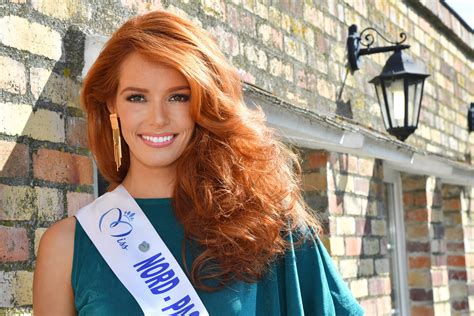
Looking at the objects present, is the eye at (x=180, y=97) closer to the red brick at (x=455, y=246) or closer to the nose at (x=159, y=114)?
the nose at (x=159, y=114)

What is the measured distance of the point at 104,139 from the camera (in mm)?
2201

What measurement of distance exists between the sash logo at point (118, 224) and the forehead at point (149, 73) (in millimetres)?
296

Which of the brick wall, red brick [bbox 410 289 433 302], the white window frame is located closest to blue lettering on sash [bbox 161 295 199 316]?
the brick wall

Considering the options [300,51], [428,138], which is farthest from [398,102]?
[428,138]

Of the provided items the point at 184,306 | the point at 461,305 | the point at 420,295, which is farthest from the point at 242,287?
the point at 461,305

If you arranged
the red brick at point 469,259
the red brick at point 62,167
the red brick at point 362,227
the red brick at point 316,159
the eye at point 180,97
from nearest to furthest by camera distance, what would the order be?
the eye at point 180,97, the red brick at point 62,167, the red brick at point 316,159, the red brick at point 362,227, the red brick at point 469,259

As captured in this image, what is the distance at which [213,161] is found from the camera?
6.95 ft

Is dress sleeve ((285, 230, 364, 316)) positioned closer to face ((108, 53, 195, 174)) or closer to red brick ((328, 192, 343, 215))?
face ((108, 53, 195, 174))

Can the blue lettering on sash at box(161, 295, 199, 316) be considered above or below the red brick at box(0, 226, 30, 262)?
below

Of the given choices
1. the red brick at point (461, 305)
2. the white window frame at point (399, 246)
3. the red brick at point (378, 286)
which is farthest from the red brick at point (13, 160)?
the red brick at point (461, 305)

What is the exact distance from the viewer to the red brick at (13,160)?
2.24 meters

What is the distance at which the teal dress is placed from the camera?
196 centimetres

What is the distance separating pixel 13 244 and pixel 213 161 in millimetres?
545

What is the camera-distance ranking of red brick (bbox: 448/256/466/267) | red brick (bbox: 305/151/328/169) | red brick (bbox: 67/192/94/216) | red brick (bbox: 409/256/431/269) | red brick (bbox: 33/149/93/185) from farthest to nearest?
1. red brick (bbox: 448/256/466/267)
2. red brick (bbox: 409/256/431/269)
3. red brick (bbox: 305/151/328/169)
4. red brick (bbox: 67/192/94/216)
5. red brick (bbox: 33/149/93/185)
